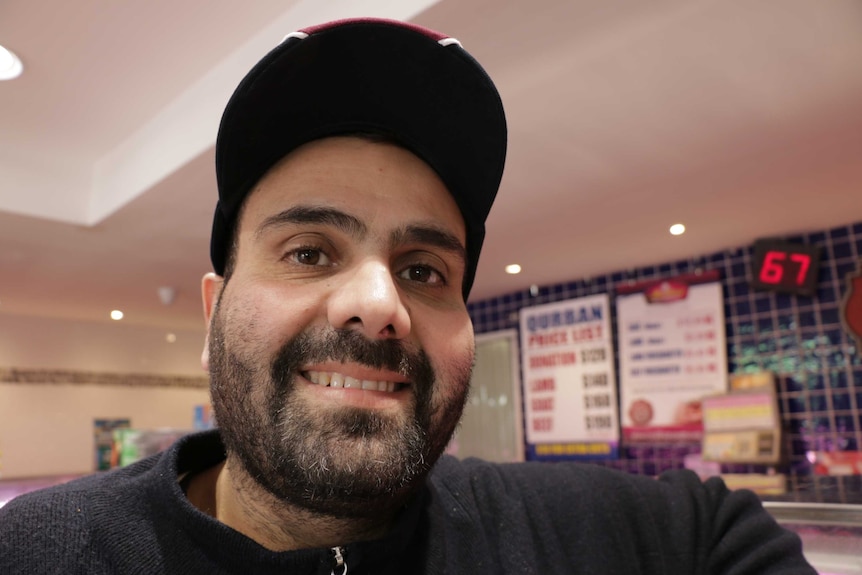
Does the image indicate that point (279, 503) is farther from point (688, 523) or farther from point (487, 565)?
point (688, 523)

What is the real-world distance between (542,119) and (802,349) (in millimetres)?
2515

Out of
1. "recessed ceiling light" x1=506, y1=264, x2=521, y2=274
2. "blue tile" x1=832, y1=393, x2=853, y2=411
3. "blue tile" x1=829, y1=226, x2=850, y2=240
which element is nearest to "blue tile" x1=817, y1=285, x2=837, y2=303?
"blue tile" x1=829, y1=226, x2=850, y2=240

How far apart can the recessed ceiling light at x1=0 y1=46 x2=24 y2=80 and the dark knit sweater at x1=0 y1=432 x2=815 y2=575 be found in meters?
2.11

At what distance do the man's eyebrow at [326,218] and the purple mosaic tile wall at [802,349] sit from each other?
3814 millimetres

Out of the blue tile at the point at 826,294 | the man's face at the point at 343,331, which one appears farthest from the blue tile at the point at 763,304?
the man's face at the point at 343,331

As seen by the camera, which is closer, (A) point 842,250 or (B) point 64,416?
(A) point 842,250

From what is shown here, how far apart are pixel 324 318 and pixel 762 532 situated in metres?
0.75

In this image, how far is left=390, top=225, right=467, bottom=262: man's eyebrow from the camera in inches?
→ 34.8

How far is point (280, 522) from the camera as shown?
86cm

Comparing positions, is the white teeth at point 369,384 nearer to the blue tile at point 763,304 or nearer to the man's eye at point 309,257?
the man's eye at point 309,257

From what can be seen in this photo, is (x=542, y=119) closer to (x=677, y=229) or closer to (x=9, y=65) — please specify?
(x=677, y=229)

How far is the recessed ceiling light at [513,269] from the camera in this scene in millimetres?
4613

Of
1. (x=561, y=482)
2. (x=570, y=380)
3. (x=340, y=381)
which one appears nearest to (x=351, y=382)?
(x=340, y=381)

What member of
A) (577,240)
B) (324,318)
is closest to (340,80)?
(324,318)
